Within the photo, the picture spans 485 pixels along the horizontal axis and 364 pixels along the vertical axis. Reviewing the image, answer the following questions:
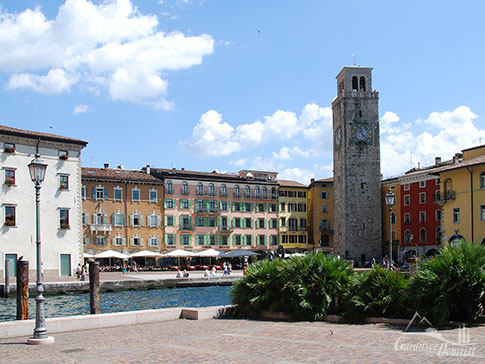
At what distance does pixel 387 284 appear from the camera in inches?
591

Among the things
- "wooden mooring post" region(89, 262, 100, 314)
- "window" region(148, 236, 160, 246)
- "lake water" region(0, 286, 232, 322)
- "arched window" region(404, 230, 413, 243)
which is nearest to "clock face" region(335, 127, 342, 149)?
"arched window" region(404, 230, 413, 243)

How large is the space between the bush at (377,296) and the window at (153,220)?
53761mm

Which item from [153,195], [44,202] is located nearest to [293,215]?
[153,195]

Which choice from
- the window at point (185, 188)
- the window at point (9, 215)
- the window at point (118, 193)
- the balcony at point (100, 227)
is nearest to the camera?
the window at point (9, 215)

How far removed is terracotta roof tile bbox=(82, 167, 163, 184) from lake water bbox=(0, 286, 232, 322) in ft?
70.8

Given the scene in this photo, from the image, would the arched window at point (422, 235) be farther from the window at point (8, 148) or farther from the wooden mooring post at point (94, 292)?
the wooden mooring post at point (94, 292)

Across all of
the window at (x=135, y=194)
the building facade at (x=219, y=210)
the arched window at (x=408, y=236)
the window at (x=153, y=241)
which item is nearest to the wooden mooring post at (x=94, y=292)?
the window at (x=135, y=194)

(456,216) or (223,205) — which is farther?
(223,205)

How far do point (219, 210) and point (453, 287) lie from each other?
6111 cm

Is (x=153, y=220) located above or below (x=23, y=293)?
above

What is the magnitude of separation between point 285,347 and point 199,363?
7.19ft

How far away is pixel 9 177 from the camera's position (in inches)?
1829

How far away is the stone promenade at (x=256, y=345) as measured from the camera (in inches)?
392

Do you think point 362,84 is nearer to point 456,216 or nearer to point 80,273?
point 456,216
